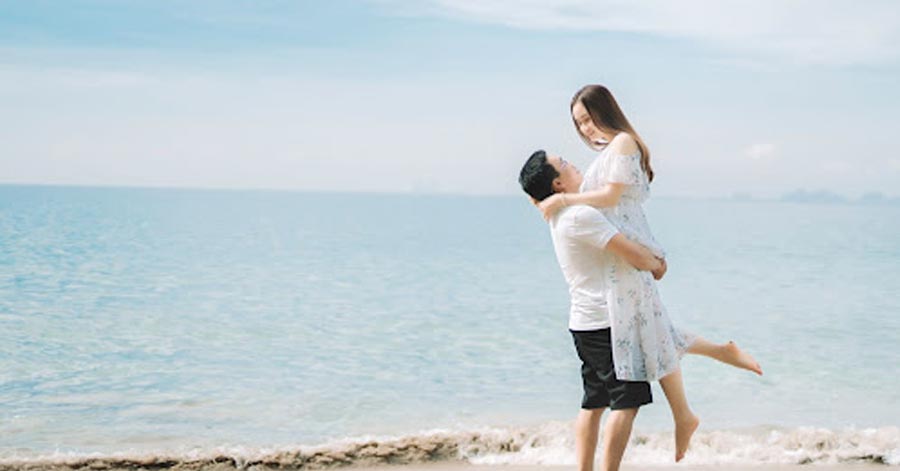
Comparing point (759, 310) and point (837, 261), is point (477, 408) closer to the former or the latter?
point (759, 310)

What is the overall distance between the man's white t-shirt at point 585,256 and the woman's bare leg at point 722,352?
546 millimetres

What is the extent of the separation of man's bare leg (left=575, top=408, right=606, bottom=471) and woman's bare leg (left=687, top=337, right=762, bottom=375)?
1.68 ft

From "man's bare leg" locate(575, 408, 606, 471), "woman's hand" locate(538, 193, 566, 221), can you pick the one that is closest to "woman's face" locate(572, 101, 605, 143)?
"woman's hand" locate(538, 193, 566, 221)

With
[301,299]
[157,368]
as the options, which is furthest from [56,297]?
[157,368]

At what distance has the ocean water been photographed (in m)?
7.29

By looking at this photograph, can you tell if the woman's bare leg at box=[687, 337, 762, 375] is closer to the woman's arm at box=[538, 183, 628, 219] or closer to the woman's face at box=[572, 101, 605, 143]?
the woman's arm at box=[538, 183, 628, 219]

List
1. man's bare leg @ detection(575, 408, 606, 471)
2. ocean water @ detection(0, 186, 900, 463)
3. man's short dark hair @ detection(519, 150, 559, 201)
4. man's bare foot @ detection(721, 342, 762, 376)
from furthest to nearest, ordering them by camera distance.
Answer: ocean water @ detection(0, 186, 900, 463) < man's bare foot @ detection(721, 342, 762, 376) < man's bare leg @ detection(575, 408, 606, 471) < man's short dark hair @ detection(519, 150, 559, 201)

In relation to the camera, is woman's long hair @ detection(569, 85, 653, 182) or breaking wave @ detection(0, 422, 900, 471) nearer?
woman's long hair @ detection(569, 85, 653, 182)

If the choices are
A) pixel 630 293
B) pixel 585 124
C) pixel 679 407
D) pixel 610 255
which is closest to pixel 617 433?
pixel 679 407

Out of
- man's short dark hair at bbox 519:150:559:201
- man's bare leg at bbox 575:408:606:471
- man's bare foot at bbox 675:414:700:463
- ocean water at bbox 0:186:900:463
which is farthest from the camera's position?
ocean water at bbox 0:186:900:463

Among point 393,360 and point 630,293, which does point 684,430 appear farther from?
point 393,360

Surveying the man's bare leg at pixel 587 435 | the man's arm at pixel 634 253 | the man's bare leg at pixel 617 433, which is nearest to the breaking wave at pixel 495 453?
the man's bare leg at pixel 587 435

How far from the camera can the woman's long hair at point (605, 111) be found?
13.6 ft

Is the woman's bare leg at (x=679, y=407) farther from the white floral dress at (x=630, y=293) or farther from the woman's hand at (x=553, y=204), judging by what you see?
the woman's hand at (x=553, y=204)
